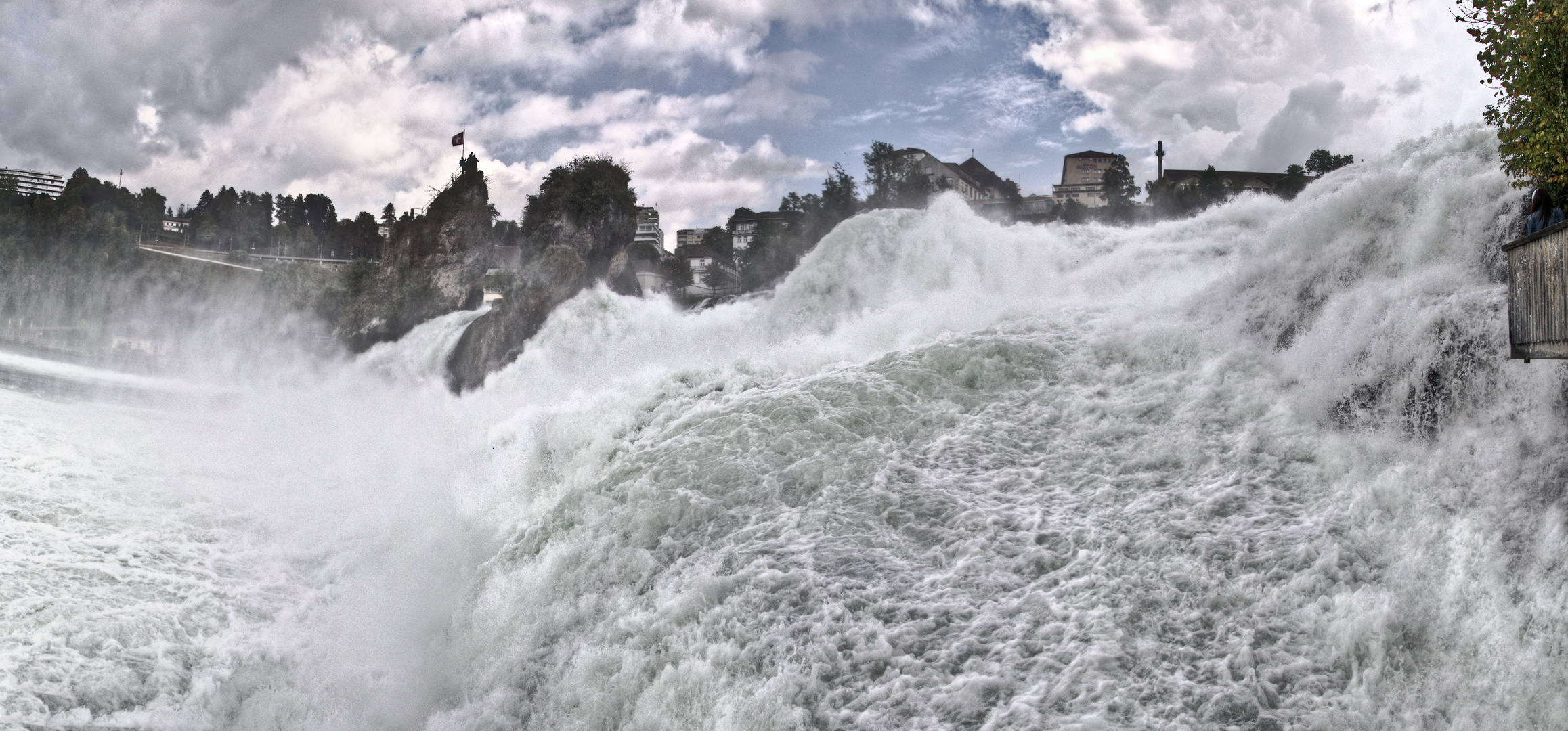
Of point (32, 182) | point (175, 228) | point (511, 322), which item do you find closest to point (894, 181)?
point (511, 322)

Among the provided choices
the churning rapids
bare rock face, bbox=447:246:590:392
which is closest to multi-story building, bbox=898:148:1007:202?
bare rock face, bbox=447:246:590:392

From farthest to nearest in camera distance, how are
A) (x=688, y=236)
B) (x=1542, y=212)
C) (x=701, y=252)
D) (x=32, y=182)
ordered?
(x=688, y=236) → (x=701, y=252) → (x=32, y=182) → (x=1542, y=212)

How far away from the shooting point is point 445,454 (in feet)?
45.5

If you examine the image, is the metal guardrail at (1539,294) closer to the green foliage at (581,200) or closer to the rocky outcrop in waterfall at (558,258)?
the rocky outcrop in waterfall at (558,258)

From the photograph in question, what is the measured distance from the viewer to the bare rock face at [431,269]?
3166 centimetres

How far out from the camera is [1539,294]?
5117mm

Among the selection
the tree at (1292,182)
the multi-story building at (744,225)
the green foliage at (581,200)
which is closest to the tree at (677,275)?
the multi-story building at (744,225)

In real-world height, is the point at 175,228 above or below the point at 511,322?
above

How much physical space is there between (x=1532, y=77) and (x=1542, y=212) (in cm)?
92

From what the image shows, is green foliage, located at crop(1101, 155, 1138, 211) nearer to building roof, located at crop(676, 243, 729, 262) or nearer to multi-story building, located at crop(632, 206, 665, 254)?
building roof, located at crop(676, 243, 729, 262)

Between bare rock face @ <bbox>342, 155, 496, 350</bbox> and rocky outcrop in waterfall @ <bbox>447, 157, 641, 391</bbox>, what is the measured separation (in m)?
2.10

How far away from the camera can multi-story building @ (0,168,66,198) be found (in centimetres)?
4294

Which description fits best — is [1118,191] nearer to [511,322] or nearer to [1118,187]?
[1118,187]

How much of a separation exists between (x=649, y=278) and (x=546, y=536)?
4482 cm
